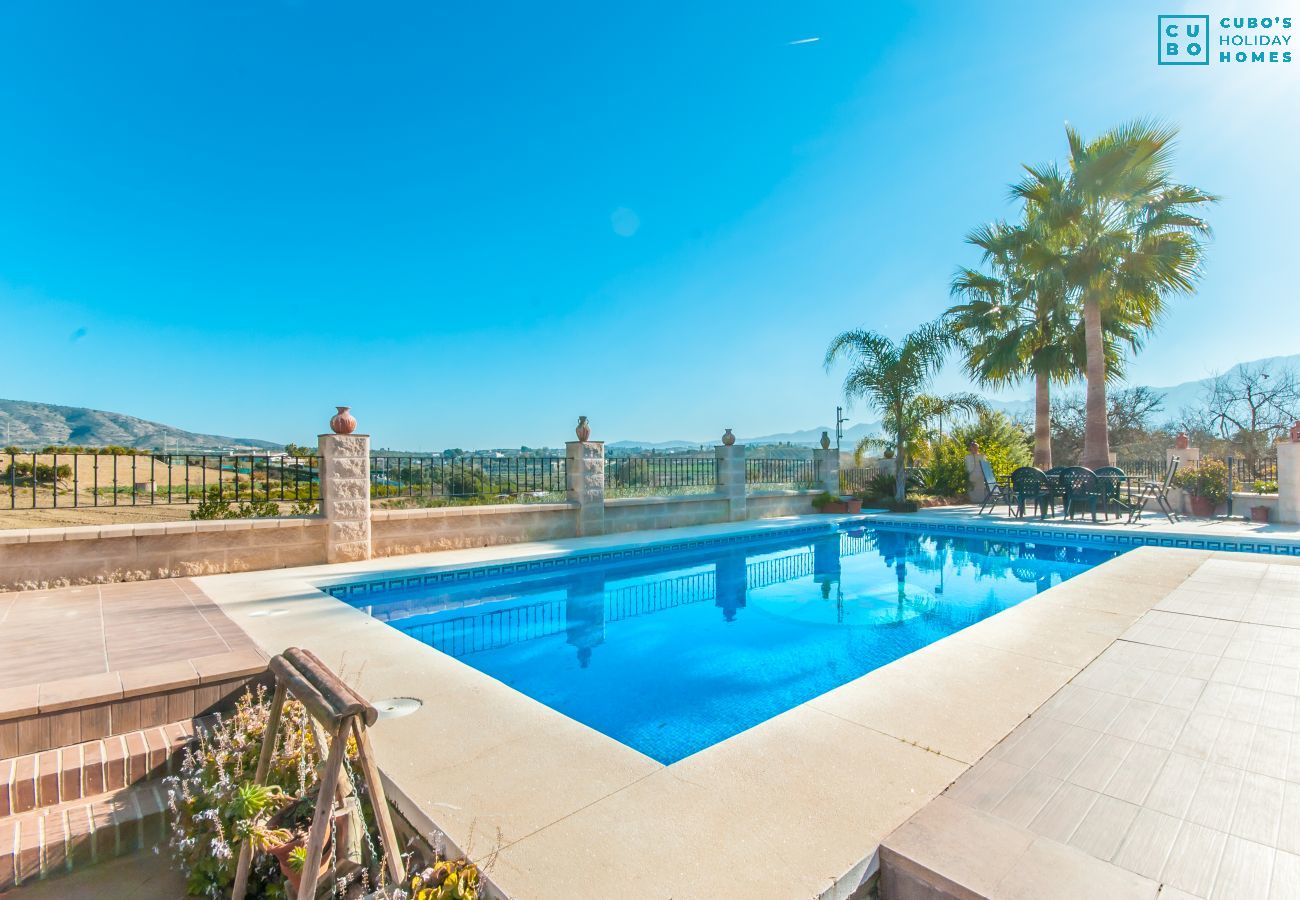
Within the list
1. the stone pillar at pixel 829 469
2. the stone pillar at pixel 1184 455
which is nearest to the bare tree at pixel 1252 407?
the stone pillar at pixel 1184 455

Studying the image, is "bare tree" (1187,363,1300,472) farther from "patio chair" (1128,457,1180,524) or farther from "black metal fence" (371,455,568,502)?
"black metal fence" (371,455,568,502)

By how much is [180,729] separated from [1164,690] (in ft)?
15.3

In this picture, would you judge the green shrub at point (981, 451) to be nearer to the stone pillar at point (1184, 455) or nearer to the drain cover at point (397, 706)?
the stone pillar at point (1184, 455)

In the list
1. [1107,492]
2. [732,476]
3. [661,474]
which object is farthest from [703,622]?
[1107,492]

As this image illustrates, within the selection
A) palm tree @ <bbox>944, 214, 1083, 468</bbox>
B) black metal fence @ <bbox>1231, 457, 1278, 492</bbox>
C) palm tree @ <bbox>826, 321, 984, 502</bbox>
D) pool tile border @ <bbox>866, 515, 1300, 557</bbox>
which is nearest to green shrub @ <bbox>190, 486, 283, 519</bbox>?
pool tile border @ <bbox>866, 515, 1300, 557</bbox>

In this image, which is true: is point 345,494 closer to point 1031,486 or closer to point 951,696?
point 951,696

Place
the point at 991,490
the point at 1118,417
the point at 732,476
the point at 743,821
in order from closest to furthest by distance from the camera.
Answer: the point at 743,821, the point at 732,476, the point at 991,490, the point at 1118,417

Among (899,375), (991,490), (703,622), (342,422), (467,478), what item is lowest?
(703,622)

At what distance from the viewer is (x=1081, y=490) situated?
34.8ft

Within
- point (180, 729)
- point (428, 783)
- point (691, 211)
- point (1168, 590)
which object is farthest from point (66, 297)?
point (1168, 590)

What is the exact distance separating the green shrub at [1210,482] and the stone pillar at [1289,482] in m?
0.98

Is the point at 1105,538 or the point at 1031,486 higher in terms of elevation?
the point at 1031,486

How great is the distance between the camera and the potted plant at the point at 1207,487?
10969 mm

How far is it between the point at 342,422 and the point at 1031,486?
1181 centimetres
